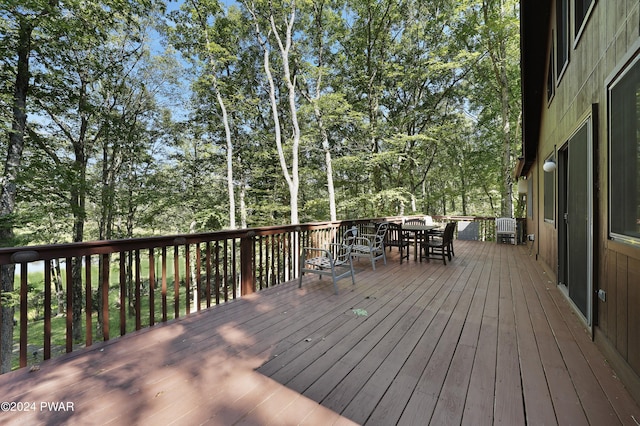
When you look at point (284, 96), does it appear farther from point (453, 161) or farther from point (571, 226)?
point (571, 226)

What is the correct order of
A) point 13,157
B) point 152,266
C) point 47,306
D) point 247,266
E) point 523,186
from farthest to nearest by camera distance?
1. point 523,186
2. point 13,157
3. point 247,266
4. point 152,266
5. point 47,306

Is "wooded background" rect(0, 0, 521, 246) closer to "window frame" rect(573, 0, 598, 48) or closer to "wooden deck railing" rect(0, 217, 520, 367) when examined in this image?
"wooden deck railing" rect(0, 217, 520, 367)

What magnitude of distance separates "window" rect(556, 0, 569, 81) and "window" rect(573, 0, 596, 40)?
46 centimetres

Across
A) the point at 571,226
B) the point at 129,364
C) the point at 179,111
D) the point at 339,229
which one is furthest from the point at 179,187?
the point at 571,226

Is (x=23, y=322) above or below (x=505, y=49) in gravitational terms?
below

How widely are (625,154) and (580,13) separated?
237cm

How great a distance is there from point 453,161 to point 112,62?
16820mm

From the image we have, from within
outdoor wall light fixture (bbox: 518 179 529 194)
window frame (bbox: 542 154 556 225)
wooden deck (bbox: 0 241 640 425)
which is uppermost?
outdoor wall light fixture (bbox: 518 179 529 194)

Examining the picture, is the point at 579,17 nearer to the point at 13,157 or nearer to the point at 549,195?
the point at 549,195

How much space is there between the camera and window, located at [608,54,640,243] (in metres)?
1.67

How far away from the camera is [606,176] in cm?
206

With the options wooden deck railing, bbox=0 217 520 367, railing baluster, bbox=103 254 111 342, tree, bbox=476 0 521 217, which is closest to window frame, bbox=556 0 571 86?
wooden deck railing, bbox=0 217 520 367

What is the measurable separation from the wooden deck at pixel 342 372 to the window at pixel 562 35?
3.40 meters

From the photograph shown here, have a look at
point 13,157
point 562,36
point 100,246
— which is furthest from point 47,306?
point 13,157
